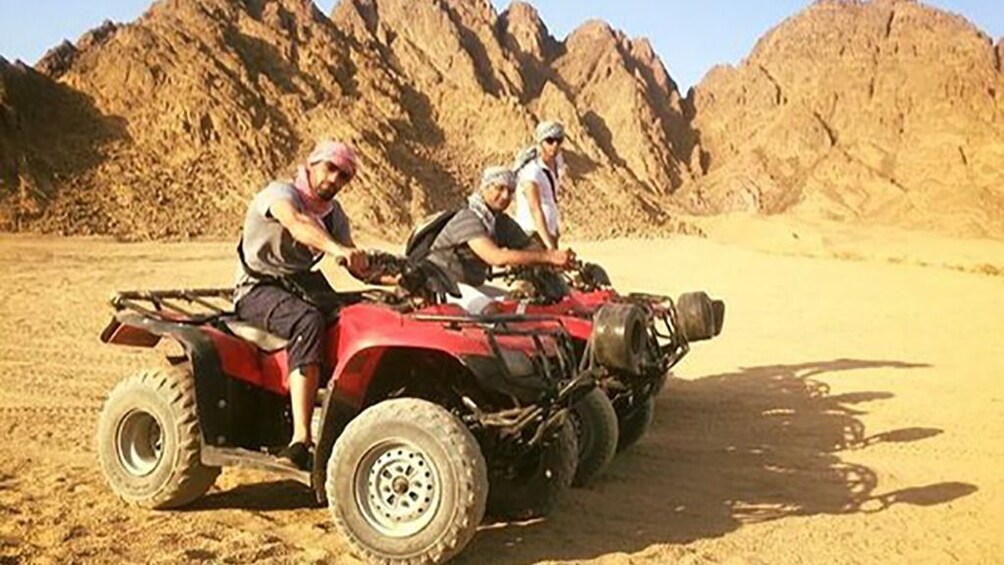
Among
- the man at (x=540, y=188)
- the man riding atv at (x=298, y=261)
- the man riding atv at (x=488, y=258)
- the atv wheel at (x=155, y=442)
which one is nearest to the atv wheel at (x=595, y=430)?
the man riding atv at (x=488, y=258)

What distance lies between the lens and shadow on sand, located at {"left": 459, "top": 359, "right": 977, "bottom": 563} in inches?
210

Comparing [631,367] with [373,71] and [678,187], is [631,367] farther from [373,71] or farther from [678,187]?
Answer: [678,187]

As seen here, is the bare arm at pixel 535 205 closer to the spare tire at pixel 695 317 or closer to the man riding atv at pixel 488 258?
the spare tire at pixel 695 317

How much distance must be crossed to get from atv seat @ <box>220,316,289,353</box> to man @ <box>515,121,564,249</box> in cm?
302

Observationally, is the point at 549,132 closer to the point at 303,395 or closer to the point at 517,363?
the point at 517,363

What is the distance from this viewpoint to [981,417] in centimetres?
889

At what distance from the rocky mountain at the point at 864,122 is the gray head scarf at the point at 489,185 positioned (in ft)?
197

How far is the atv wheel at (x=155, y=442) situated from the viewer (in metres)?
5.46

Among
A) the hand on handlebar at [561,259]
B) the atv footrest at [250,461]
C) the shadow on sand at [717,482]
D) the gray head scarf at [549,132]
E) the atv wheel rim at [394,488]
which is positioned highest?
the gray head scarf at [549,132]

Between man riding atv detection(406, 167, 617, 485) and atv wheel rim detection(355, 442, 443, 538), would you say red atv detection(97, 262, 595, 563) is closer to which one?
atv wheel rim detection(355, 442, 443, 538)

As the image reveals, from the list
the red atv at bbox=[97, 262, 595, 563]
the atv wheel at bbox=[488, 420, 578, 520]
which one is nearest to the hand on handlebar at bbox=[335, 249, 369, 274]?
the red atv at bbox=[97, 262, 595, 563]

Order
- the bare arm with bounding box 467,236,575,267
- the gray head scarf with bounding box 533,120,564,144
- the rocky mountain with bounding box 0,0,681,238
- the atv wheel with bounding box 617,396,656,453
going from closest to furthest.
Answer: the bare arm with bounding box 467,236,575,267
the atv wheel with bounding box 617,396,656,453
the gray head scarf with bounding box 533,120,564,144
the rocky mountain with bounding box 0,0,681,238

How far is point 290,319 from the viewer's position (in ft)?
16.9

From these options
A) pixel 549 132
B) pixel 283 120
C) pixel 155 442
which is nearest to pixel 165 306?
pixel 155 442
